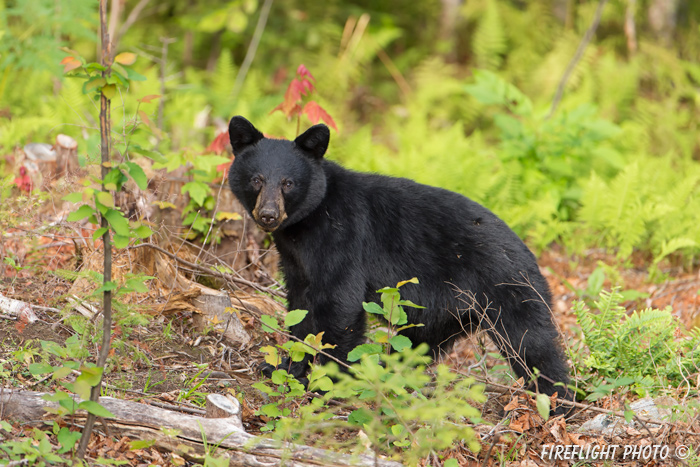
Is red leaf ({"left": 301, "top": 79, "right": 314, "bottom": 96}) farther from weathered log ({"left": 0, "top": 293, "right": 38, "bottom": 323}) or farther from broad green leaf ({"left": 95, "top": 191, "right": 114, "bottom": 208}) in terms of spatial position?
broad green leaf ({"left": 95, "top": 191, "right": 114, "bottom": 208})

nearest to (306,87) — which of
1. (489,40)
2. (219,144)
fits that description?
(219,144)

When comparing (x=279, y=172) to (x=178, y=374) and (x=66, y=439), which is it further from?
(x=66, y=439)

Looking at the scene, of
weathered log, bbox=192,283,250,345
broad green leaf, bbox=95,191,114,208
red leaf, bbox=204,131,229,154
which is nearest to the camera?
broad green leaf, bbox=95,191,114,208

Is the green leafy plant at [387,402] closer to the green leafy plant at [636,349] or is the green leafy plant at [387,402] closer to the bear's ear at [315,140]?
the green leafy plant at [636,349]

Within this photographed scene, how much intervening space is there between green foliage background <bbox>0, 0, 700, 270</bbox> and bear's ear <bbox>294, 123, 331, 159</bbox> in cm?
Answer: 144

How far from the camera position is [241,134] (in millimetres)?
4641

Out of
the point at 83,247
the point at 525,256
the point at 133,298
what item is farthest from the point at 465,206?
the point at 83,247

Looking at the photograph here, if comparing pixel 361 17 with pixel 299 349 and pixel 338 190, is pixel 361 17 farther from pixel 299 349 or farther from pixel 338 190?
pixel 299 349

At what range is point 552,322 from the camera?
4.43 m

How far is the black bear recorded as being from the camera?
4383 mm

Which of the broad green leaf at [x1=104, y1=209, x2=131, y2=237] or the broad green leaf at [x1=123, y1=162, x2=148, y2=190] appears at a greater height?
the broad green leaf at [x1=123, y1=162, x2=148, y2=190]

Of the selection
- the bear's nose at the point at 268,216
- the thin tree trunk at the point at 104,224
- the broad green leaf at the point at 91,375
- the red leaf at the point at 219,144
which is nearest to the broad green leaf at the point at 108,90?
the thin tree trunk at the point at 104,224

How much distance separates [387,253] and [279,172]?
3.08ft

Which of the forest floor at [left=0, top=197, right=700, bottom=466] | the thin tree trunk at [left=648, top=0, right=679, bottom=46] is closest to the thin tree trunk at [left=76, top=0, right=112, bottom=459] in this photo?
the forest floor at [left=0, top=197, right=700, bottom=466]
